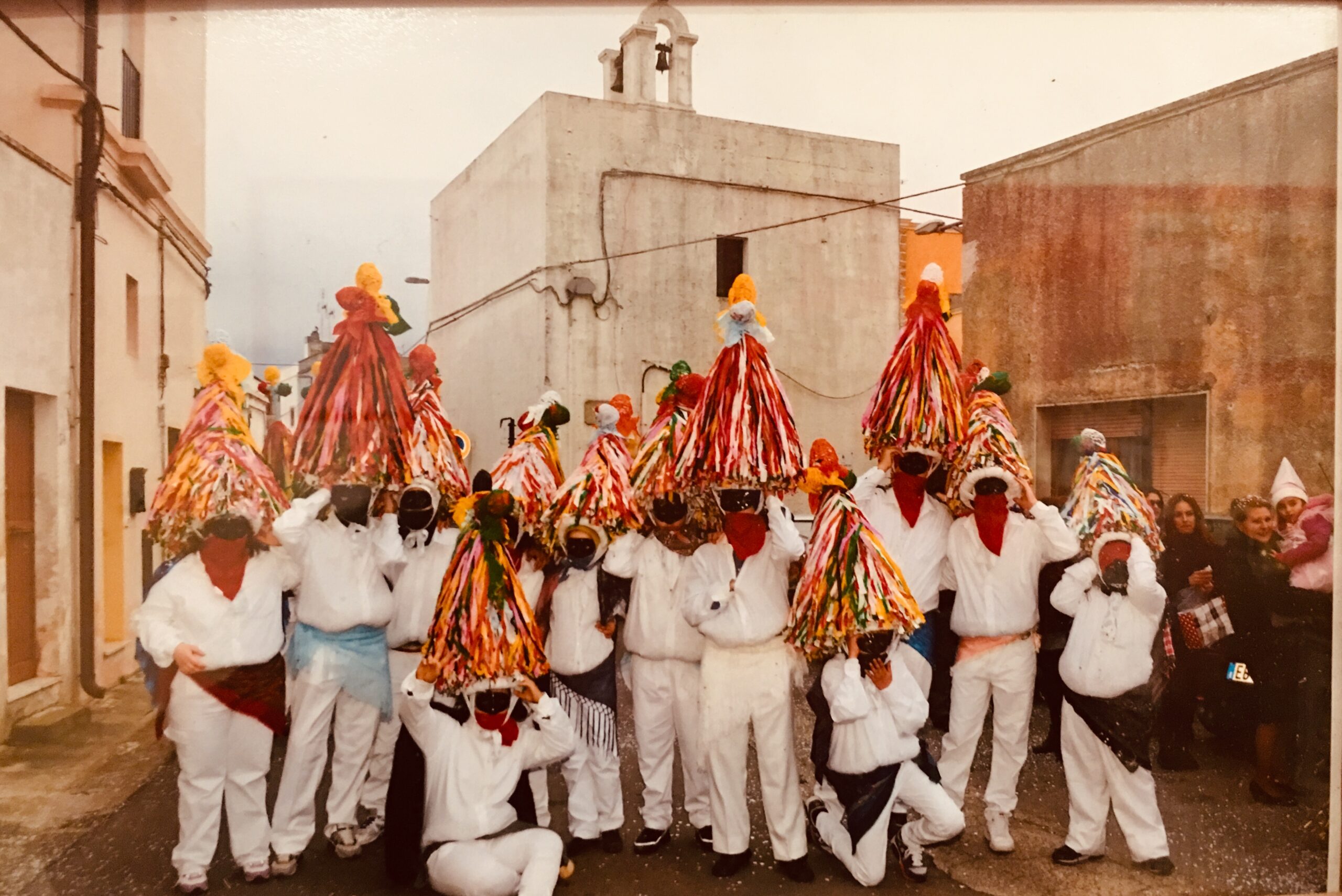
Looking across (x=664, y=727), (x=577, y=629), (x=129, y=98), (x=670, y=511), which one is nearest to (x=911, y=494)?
(x=670, y=511)

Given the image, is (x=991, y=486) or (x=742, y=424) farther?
(x=991, y=486)

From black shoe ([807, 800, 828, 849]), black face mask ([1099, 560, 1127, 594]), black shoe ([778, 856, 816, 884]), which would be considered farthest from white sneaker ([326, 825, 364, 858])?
black face mask ([1099, 560, 1127, 594])

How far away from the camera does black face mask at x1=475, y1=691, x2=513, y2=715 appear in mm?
3215

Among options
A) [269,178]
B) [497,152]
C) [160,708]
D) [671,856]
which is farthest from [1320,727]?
[269,178]

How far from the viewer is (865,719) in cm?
352

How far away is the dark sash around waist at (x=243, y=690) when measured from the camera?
137 inches

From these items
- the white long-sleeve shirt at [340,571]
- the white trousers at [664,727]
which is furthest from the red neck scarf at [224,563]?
the white trousers at [664,727]

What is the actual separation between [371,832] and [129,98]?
3096 millimetres

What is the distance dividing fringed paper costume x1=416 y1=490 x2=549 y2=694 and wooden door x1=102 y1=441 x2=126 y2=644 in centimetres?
138

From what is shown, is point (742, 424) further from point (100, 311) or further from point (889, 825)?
point (100, 311)

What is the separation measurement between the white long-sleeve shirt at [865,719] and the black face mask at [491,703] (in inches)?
47.4

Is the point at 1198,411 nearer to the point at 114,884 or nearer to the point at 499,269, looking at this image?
the point at 499,269

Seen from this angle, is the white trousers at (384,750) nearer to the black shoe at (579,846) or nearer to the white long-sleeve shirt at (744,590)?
the black shoe at (579,846)

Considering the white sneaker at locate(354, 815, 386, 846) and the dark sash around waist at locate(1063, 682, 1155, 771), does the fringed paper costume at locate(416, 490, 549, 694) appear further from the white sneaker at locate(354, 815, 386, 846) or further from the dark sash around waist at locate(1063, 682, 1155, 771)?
the dark sash around waist at locate(1063, 682, 1155, 771)
